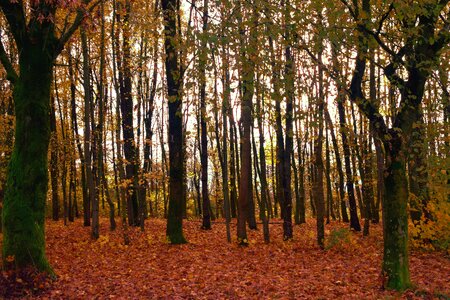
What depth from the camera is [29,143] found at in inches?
370

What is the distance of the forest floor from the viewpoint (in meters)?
8.43

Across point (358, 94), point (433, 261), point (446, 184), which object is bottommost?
point (433, 261)

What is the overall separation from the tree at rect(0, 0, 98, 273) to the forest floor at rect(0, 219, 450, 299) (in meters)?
0.92

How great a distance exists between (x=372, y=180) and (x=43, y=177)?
1529cm

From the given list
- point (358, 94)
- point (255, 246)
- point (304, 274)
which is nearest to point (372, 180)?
point (255, 246)

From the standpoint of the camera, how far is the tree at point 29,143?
906 cm

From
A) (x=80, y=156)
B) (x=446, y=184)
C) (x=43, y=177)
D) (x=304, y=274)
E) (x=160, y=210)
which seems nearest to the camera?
(x=43, y=177)

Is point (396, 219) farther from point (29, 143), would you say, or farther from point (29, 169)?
point (29, 143)

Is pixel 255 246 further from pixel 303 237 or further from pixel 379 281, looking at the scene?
pixel 379 281

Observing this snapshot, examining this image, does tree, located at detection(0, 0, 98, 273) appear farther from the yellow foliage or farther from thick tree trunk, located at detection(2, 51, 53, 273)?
the yellow foliage

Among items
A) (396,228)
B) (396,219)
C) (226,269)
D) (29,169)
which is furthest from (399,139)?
(29,169)

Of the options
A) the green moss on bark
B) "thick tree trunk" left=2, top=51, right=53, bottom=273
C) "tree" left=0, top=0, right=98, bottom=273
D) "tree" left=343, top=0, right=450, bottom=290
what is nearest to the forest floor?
the green moss on bark

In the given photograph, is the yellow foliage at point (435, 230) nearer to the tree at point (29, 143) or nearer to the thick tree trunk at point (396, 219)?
the thick tree trunk at point (396, 219)

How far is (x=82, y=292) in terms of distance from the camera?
8.67m
